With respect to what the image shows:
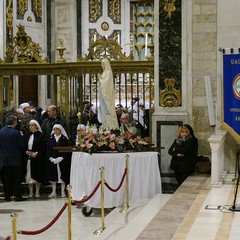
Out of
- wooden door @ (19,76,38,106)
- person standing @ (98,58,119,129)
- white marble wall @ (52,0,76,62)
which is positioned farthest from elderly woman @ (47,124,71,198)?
white marble wall @ (52,0,76,62)

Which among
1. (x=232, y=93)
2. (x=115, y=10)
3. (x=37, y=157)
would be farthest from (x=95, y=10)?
(x=232, y=93)

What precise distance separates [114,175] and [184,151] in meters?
1.66

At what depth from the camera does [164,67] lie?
1349 centimetres

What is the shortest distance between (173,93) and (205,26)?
1465 mm

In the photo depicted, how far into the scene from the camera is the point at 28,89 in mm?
21594

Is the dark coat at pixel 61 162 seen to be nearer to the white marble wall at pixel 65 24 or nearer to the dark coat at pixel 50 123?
the dark coat at pixel 50 123

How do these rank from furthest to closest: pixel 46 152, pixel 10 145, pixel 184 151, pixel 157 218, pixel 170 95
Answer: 1. pixel 46 152
2. pixel 170 95
3. pixel 10 145
4. pixel 184 151
5. pixel 157 218

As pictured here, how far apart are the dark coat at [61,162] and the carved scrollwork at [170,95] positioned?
210cm

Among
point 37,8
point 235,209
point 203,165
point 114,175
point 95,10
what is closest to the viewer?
point 235,209

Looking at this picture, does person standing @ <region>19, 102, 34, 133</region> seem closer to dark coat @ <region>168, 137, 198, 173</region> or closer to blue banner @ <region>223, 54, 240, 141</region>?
dark coat @ <region>168, 137, 198, 173</region>

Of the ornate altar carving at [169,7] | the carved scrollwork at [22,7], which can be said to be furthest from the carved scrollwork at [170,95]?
the carved scrollwork at [22,7]

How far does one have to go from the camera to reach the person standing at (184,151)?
12.6 meters

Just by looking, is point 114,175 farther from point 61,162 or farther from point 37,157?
point 37,157

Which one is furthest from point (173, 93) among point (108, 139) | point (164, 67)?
point (108, 139)
